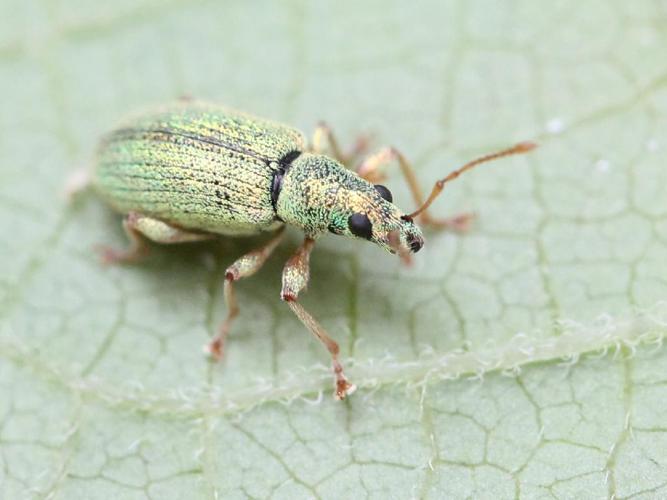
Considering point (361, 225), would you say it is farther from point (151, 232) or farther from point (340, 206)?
point (151, 232)

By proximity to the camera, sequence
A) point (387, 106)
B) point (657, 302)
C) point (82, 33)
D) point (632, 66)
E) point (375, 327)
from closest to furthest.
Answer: point (657, 302), point (375, 327), point (632, 66), point (387, 106), point (82, 33)

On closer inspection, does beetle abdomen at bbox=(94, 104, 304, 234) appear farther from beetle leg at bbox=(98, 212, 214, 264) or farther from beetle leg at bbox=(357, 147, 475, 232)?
beetle leg at bbox=(357, 147, 475, 232)

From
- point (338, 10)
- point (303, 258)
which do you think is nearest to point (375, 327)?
point (303, 258)

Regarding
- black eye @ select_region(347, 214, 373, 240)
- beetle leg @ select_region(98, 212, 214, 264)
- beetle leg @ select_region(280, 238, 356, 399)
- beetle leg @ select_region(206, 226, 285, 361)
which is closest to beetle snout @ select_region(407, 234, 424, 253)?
black eye @ select_region(347, 214, 373, 240)

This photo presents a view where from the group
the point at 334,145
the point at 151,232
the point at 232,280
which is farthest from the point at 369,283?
the point at 151,232

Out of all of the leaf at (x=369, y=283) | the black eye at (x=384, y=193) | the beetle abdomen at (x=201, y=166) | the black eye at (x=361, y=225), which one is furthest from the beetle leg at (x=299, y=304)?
the black eye at (x=384, y=193)

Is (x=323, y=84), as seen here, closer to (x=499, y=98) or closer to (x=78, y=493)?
(x=499, y=98)
